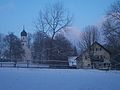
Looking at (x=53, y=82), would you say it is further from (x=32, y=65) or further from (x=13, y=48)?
(x=13, y=48)

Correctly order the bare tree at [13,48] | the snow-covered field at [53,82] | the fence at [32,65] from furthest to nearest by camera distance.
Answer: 1. the bare tree at [13,48]
2. the fence at [32,65]
3. the snow-covered field at [53,82]

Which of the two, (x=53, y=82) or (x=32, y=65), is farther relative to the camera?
(x=32, y=65)

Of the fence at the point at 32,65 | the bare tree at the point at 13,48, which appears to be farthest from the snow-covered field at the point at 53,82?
the bare tree at the point at 13,48

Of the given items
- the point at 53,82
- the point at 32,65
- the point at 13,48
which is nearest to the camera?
the point at 53,82

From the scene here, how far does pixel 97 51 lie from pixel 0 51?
28733mm

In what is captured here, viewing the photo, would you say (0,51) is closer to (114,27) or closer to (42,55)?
(42,55)

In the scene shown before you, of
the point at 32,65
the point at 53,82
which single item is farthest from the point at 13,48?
the point at 53,82

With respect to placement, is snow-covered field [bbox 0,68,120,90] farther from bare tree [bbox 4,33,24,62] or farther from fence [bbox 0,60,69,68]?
bare tree [bbox 4,33,24,62]

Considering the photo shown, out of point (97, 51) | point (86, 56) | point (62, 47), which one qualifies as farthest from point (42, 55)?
point (97, 51)

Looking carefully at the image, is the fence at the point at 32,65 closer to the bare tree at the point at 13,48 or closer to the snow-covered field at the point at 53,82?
the snow-covered field at the point at 53,82

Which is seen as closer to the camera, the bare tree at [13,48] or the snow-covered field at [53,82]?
the snow-covered field at [53,82]

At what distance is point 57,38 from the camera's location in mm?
45812

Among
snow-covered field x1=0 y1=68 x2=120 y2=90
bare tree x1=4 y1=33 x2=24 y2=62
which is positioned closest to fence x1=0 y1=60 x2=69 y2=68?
snow-covered field x1=0 y1=68 x2=120 y2=90

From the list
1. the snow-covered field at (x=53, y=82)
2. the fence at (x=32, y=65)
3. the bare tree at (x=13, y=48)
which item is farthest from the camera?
the bare tree at (x=13, y=48)
